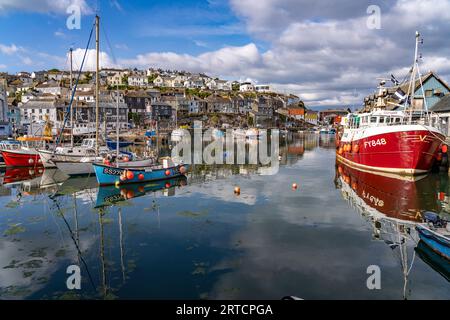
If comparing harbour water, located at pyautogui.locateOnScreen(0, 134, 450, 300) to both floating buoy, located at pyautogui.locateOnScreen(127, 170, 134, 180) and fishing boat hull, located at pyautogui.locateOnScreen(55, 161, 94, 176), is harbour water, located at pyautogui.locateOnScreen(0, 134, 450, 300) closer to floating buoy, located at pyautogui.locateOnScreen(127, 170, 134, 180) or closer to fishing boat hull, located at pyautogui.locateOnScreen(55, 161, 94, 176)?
floating buoy, located at pyautogui.locateOnScreen(127, 170, 134, 180)

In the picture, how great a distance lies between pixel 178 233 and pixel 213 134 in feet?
281

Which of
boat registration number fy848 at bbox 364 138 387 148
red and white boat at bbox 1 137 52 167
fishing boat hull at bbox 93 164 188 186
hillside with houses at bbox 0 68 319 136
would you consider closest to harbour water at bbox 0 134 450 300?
fishing boat hull at bbox 93 164 188 186

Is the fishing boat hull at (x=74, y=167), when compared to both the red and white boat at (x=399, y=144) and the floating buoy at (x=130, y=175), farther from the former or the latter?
the red and white boat at (x=399, y=144)

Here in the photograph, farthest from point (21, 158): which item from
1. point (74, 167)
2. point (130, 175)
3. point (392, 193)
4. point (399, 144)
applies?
point (399, 144)

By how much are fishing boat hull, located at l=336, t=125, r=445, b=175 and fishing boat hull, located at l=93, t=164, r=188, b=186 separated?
18124 millimetres

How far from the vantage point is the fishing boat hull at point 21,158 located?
36281mm

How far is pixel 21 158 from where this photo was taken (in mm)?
36938

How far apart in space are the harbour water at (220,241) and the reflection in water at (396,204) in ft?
0.26

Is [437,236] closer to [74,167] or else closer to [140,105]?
[74,167]

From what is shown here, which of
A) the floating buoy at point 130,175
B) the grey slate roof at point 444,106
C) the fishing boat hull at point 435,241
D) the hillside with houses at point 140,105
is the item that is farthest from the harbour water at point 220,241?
the hillside with houses at point 140,105

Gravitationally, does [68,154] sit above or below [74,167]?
above

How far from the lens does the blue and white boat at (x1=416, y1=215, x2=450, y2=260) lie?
36.8 feet

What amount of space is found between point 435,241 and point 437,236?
29cm
